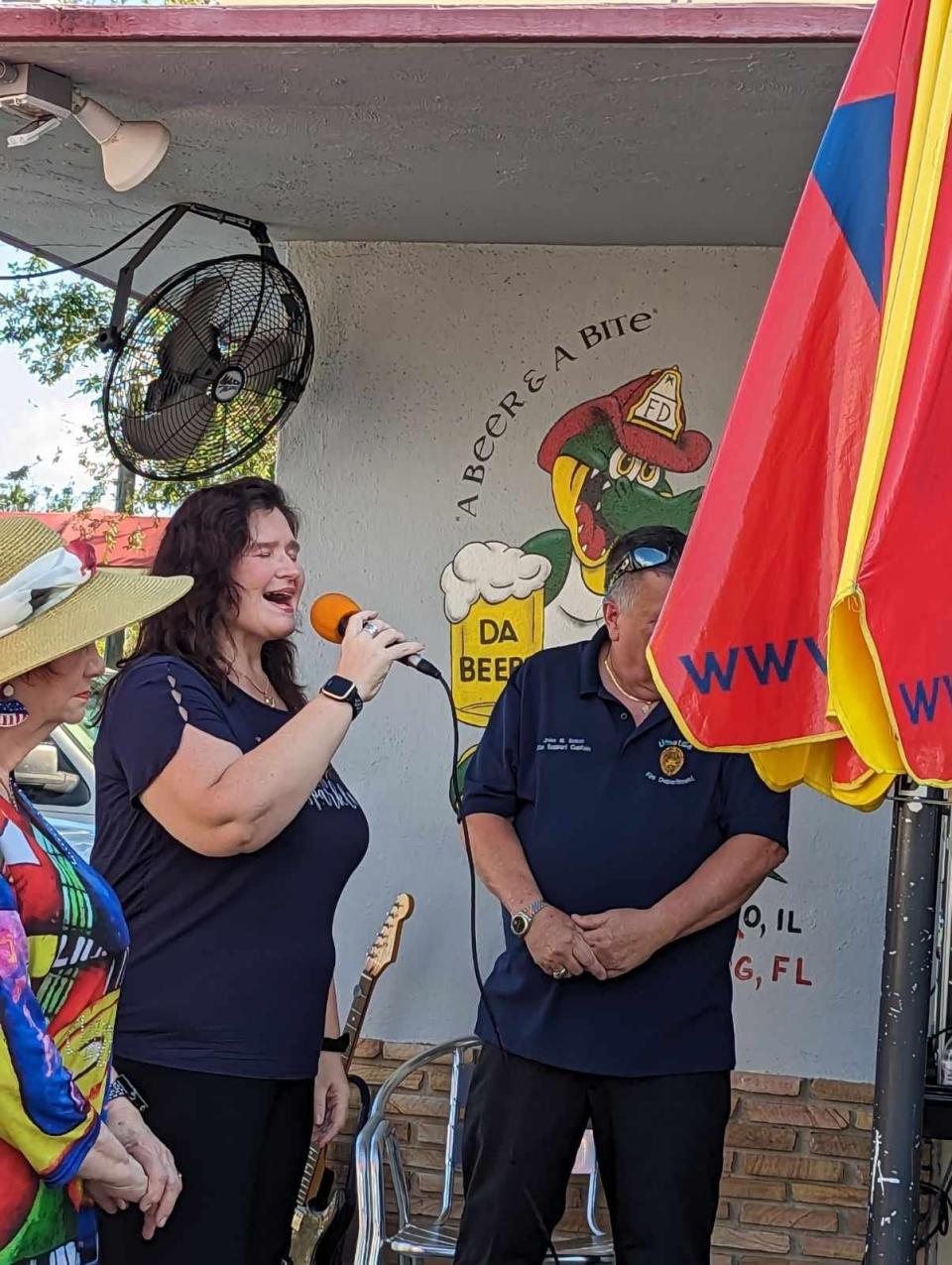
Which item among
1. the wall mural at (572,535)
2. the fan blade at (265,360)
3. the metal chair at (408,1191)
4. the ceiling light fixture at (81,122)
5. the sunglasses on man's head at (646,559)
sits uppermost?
the ceiling light fixture at (81,122)

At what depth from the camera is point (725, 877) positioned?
10.4ft

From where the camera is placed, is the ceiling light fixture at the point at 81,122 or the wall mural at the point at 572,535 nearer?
the ceiling light fixture at the point at 81,122

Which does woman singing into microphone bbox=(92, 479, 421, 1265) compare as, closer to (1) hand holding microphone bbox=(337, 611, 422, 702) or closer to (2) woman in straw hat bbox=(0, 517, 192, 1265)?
(1) hand holding microphone bbox=(337, 611, 422, 702)

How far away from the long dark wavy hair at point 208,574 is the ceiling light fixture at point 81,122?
88 centimetres

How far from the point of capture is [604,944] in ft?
10.3

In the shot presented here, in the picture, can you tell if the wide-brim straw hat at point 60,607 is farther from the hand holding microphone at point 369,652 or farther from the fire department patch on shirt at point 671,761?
the fire department patch on shirt at point 671,761

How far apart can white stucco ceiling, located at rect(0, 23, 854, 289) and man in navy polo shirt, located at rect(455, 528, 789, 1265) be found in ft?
3.04

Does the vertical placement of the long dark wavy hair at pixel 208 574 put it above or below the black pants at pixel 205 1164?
above

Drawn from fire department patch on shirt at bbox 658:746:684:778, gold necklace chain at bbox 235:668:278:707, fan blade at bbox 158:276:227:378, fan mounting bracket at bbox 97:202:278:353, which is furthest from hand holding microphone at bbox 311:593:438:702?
fan mounting bracket at bbox 97:202:278:353

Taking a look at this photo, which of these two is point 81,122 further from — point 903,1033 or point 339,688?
point 903,1033

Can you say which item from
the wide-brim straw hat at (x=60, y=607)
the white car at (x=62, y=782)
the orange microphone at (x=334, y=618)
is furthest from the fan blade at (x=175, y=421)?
the white car at (x=62, y=782)

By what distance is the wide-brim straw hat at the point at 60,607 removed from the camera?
2125 mm

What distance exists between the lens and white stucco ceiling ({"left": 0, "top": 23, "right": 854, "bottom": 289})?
307cm

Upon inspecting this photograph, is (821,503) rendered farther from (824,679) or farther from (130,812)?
(130,812)
